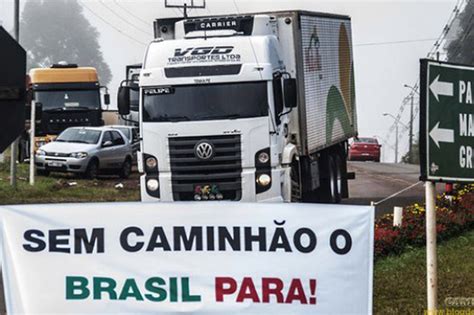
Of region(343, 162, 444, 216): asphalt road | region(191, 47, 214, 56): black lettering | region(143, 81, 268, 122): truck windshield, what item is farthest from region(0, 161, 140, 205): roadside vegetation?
region(191, 47, 214, 56): black lettering

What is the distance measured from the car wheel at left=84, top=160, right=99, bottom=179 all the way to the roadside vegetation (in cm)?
30

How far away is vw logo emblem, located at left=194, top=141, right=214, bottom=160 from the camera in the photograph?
16406 millimetres

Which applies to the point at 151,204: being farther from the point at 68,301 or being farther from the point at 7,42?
the point at 7,42

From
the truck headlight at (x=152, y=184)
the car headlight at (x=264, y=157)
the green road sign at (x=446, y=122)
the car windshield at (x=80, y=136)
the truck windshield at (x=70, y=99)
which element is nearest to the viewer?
the green road sign at (x=446, y=122)

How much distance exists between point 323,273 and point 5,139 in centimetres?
232

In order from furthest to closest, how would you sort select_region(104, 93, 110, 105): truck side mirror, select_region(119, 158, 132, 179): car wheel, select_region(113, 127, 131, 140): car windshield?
select_region(104, 93, 110, 105): truck side mirror, select_region(113, 127, 131, 140): car windshield, select_region(119, 158, 132, 179): car wheel

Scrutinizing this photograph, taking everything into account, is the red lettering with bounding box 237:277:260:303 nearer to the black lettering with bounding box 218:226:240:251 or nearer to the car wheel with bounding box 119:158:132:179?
the black lettering with bounding box 218:226:240:251

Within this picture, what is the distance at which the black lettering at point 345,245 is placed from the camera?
651 centimetres

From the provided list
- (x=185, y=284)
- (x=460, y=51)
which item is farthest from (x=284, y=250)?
(x=460, y=51)

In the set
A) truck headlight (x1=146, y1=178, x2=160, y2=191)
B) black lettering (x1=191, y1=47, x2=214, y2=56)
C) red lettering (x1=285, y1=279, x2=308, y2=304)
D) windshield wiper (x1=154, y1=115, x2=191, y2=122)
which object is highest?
black lettering (x1=191, y1=47, x2=214, y2=56)

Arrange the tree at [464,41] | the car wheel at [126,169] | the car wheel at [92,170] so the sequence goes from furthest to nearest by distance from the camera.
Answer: the tree at [464,41] → the car wheel at [126,169] → the car wheel at [92,170]

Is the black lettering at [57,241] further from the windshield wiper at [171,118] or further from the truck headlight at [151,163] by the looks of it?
the truck headlight at [151,163]

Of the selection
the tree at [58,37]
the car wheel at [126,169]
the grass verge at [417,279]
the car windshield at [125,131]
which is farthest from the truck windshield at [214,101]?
the tree at [58,37]

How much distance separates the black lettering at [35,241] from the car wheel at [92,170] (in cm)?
2514
